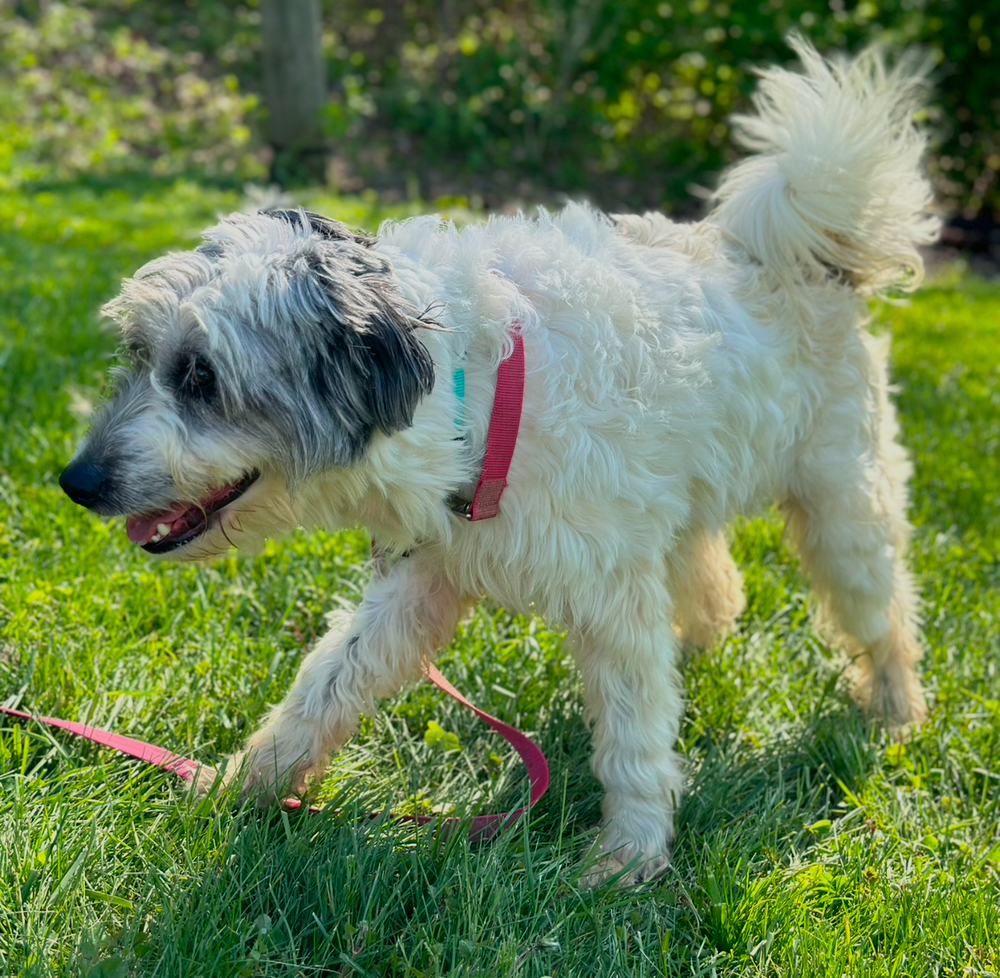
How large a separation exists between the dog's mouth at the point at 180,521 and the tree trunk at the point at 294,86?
28.3 feet

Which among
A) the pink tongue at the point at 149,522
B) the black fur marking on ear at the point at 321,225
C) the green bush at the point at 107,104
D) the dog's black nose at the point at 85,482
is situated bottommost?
the green bush at the point at 107,104

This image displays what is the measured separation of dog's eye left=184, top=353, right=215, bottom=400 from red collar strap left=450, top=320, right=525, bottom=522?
0.65 meters

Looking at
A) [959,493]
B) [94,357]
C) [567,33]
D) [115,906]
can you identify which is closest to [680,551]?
[115,906]

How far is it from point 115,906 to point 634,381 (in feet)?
5.67

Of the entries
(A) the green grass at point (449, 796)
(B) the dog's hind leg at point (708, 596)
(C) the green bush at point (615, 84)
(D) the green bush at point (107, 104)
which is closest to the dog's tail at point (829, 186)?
(B) the dog's hind leg at point (708, 596)

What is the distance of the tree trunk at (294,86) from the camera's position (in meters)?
10.0

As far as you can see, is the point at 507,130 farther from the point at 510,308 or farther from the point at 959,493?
the point at 510,308

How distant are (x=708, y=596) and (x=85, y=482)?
2.17 m

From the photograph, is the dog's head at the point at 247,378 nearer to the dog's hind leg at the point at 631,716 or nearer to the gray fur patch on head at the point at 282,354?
the gray fur patch on head at the point at 282,354

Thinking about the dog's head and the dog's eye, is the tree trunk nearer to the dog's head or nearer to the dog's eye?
the dog's head

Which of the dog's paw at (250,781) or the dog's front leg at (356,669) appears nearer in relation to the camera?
the dog's paw at (250,781)

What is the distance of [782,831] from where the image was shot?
9.84 ft

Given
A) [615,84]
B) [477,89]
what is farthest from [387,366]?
[477,89]

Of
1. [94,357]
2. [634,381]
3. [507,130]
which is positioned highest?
[634,381]
